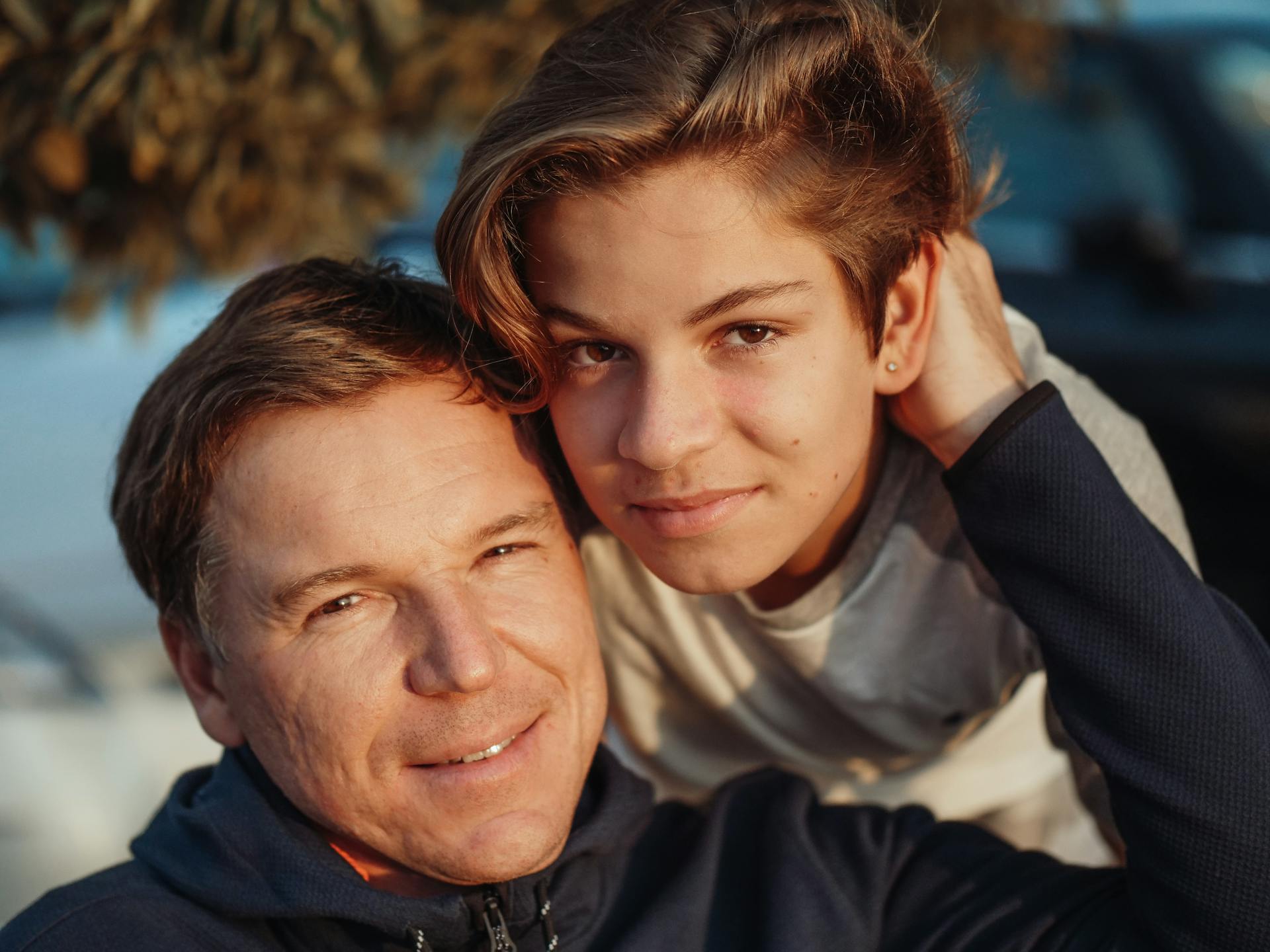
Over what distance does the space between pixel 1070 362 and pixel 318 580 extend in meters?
2.70

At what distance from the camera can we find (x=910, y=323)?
6.99 feet

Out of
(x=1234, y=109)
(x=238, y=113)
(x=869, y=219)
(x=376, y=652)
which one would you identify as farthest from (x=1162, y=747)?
(x=1234, y=109)

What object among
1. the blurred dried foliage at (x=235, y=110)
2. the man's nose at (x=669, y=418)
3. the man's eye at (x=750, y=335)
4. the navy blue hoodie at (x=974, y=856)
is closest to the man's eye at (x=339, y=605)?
the navy blue hoodie at (x=974, y=856)

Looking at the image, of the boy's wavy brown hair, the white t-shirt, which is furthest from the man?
the white t-shirt

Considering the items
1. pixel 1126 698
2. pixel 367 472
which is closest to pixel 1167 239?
pixel 1126 698

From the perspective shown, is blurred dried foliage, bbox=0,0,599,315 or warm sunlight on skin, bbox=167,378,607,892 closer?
warm sunlight on skin, bbox=167,378,607,892

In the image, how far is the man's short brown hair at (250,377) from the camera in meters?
1.86

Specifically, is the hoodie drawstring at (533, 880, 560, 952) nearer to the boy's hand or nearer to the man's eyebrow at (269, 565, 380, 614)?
the man's eyebrow at (269, 565, 380, 614)

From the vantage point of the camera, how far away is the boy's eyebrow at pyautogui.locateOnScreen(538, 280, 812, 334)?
1797mm

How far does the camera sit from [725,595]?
2.45m

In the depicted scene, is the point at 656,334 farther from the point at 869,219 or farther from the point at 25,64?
the point at 25,64

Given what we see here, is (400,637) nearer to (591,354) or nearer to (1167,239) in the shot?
(591,354)

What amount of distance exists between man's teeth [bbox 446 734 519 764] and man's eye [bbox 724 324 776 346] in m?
0.60

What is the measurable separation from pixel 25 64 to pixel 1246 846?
90.6 inches
